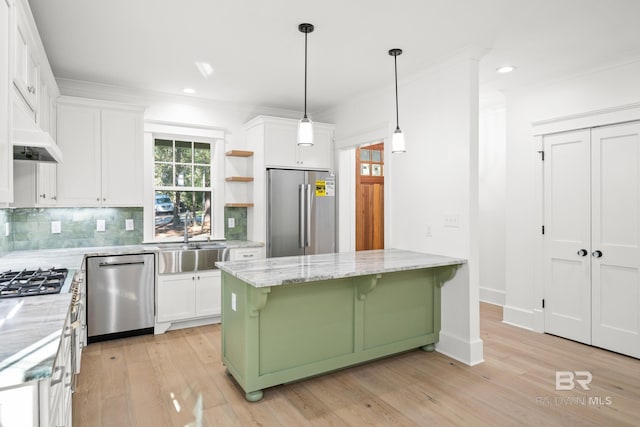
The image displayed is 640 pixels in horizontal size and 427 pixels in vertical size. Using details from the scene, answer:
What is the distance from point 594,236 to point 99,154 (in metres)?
4.87

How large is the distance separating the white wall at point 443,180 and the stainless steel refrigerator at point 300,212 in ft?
3.26

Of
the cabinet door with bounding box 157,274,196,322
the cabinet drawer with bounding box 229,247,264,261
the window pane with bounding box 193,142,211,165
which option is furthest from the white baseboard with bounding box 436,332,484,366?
the window pane with bounding box 193,142,211,165

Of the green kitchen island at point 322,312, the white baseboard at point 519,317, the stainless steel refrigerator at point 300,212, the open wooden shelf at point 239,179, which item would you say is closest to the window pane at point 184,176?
the open wooden shelf at point 239,179

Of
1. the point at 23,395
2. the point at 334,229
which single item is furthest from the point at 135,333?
the point at 23,395

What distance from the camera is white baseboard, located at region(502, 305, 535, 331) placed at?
4.17 metres

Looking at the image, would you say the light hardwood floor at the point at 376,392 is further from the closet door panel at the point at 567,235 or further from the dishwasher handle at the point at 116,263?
the dishwasher handle at the point at 116,263

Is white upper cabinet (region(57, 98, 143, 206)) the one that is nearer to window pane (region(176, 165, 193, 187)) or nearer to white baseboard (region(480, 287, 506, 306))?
window pane (region(176, 165, 193, 187))

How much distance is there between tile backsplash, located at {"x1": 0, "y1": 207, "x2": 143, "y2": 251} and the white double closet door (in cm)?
446

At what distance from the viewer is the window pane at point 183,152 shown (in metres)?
4.72

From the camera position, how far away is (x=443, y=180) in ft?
11.5

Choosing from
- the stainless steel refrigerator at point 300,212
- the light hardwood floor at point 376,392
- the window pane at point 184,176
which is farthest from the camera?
the window pane at point 184,176

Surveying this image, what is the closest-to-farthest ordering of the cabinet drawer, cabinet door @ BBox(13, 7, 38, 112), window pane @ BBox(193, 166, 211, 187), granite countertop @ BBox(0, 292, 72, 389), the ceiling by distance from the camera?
granite countertop @ BBox(0, 292, 72, 389) < cabinet door @ BBox(13, 7, 38, 112) < the ceiling < the cabinet drawer < window pane @ BBox(193, 166, 211, 187)

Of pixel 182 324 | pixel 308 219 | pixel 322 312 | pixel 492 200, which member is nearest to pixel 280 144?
pixel 308 219

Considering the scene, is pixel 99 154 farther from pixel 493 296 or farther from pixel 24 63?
pixel 493 296
